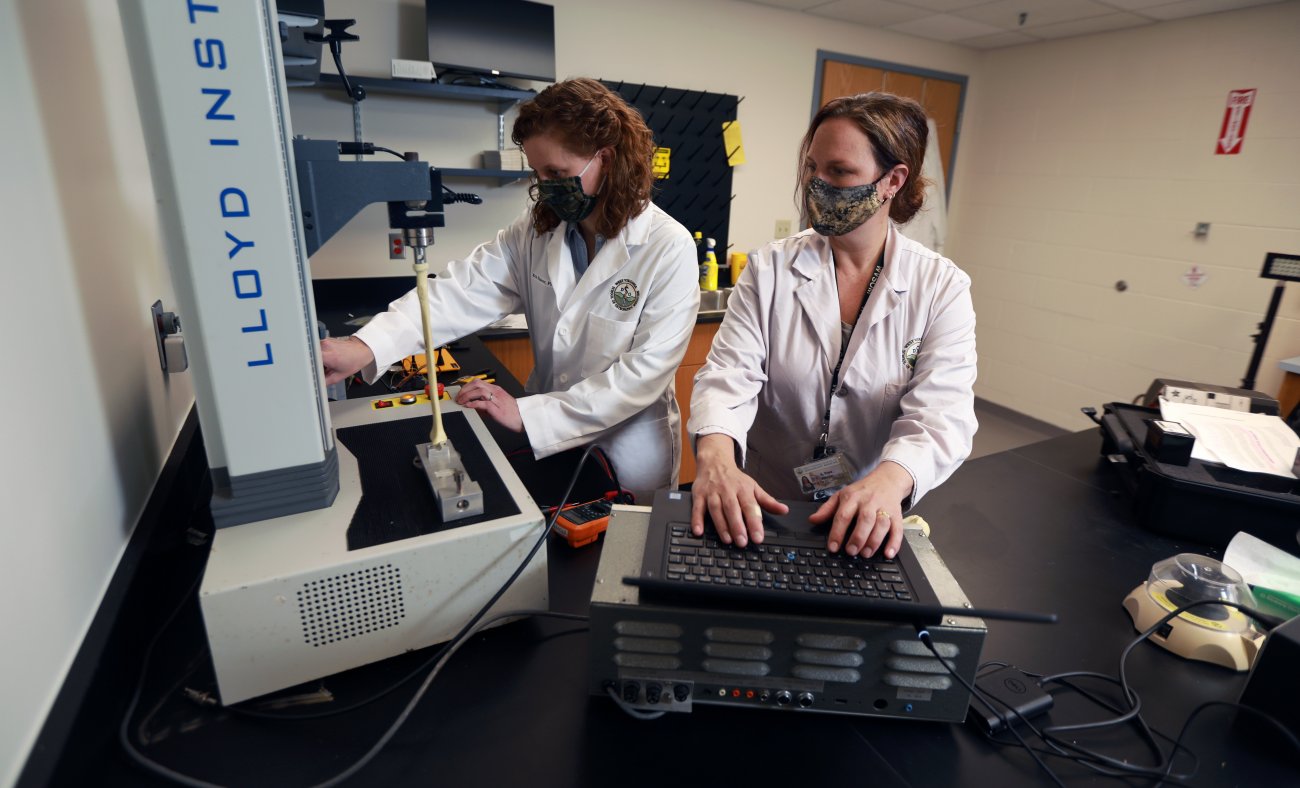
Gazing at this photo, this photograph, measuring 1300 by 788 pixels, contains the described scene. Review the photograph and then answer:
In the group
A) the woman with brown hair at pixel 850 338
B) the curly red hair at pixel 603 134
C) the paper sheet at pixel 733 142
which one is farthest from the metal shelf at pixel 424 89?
the woman with brown hair at pixel 850 338

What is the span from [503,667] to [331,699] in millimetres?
189

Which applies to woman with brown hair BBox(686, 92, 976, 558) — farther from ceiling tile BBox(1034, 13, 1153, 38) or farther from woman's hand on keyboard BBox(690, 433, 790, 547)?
ceiling tile BBox(1034, 13, 1153, 38)

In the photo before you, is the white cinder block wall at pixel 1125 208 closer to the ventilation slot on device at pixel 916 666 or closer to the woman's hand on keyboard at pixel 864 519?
the woman's hand on keyboard at pixel 864 519

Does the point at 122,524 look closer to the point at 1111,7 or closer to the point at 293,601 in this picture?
the point at 293,601

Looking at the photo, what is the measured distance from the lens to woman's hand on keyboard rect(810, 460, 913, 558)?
0.80 meters

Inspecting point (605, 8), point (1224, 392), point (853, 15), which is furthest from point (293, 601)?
point (853, 15)

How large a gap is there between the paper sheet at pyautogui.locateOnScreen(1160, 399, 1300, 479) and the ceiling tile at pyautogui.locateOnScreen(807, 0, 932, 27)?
2504 millimetres

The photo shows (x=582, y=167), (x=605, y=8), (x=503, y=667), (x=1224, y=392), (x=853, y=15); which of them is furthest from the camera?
(x=853, y=15)

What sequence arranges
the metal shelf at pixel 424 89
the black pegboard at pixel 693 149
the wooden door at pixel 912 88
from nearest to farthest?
the metal shelf at pixel 424 89, the black pegboard at pixel 693 149, the wooden door at pixel 912 88

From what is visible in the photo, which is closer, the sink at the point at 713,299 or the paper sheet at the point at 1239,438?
the paper sheet at the point at 1239,438

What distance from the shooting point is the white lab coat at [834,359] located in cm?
118

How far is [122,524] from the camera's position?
2.79 feet

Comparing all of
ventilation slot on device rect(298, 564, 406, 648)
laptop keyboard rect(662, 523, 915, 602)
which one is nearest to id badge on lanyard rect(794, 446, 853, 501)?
laptop keyboard rect(662, 523, 915, 602)

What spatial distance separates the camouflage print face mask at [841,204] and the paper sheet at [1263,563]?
2.72ft
